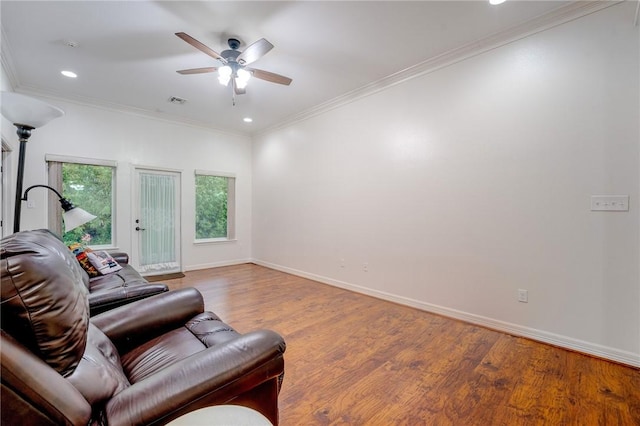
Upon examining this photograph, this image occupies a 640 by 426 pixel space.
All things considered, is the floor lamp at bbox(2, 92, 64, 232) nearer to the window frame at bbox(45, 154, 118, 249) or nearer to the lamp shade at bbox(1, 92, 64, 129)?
the lamp shade at bbox(1, 92, 64, 129)

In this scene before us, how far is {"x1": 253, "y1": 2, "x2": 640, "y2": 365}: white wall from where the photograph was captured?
2.29 m

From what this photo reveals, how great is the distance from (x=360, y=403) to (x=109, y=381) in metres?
1.42

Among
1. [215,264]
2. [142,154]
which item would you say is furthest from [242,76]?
[215,264]

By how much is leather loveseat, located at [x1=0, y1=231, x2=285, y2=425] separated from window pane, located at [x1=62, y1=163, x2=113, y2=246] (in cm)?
426

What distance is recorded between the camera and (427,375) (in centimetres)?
211

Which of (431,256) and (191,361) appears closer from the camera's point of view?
(191,361)

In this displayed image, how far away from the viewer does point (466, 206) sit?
3096 millimetres

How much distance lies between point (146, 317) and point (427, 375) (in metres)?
1.96

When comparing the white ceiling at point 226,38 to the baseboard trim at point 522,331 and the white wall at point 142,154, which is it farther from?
the baseboard trim at point 522,331

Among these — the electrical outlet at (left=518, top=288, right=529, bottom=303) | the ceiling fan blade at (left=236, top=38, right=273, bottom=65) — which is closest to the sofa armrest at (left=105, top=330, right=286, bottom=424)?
the ceiling fan blade at (left=236, top=38, right=273, bottom=65)

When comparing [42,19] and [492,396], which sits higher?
[42,19]

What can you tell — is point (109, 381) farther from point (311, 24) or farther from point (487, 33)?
point (487, 33)

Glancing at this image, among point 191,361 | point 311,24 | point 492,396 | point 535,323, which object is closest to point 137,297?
point 191,361

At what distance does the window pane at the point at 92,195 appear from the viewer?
14.7 ft
